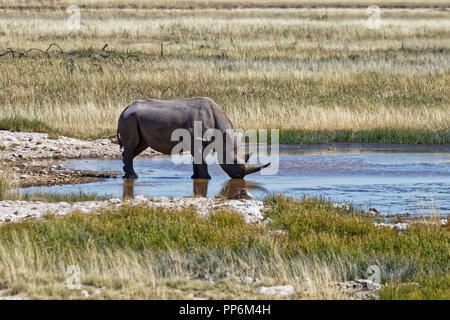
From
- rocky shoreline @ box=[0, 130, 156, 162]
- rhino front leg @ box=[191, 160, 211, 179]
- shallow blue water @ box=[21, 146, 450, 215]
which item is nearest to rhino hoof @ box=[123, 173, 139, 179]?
shallow blue water @ box=[21, 146, 450, 215]

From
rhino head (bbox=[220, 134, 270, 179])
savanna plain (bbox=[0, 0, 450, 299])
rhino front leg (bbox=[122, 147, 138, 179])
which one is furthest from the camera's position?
rhino front leg (bbox=[122, 147, 138, 179])

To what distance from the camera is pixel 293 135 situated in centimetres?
1989

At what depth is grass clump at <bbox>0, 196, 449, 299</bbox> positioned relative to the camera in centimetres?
830

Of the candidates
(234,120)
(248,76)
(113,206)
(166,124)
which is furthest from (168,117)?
(248,76)

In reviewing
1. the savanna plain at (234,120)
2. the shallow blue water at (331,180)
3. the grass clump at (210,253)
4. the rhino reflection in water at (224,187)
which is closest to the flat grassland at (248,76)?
the savanna plain at (234,120)

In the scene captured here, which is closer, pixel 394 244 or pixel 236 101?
pixel 394 244

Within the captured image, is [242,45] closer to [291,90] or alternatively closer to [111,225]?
[291,90]

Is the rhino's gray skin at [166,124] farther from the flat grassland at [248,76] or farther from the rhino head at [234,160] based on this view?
the flat grassland at [248,76]

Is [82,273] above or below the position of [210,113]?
below

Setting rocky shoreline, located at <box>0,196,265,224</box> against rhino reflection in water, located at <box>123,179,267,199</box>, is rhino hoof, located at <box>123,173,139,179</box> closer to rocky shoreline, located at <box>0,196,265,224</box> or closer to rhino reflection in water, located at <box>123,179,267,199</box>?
rhino reflection in water, located at <box>123,179,267,199</box>

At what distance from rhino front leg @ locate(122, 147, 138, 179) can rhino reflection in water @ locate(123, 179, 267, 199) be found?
236mm

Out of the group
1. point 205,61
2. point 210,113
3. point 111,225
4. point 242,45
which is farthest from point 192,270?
point 242,45
